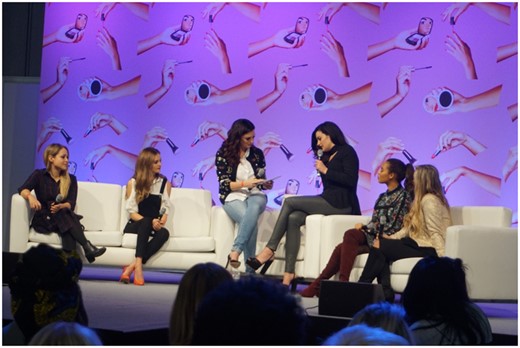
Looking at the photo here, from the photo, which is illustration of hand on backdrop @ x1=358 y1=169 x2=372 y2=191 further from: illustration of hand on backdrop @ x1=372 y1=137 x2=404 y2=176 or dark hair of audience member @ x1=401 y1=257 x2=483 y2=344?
dark hair of audience member @ x1=401 y1=257 x2=483 y2=344

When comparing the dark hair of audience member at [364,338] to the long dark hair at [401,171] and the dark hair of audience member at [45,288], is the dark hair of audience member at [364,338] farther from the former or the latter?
the long dark hair at [401,171]

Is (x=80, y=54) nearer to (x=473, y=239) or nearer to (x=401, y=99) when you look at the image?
(x=401, y=99)

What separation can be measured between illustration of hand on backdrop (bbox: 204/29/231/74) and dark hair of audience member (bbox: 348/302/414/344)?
6.52 metres

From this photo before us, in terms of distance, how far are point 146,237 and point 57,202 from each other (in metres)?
0.72

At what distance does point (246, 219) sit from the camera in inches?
285

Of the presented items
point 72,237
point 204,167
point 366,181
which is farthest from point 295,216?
point 204,167

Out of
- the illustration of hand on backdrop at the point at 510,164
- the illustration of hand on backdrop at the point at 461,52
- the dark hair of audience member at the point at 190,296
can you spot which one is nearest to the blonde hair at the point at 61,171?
the illustration of hand on backdrop at the point at 461,52

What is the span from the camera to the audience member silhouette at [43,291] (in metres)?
2.95

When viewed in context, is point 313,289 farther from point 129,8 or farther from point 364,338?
point 364,338

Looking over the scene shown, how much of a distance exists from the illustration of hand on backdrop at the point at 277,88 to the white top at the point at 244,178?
1.37m

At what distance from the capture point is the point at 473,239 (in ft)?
19.5

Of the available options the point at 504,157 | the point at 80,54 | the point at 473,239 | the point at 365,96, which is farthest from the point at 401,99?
the point at 80,54

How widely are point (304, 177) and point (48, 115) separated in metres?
2.78

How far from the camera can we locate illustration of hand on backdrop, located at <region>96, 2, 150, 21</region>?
938 cm
